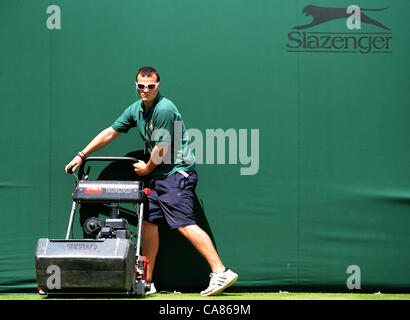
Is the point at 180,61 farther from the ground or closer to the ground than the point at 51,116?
farther from the ground

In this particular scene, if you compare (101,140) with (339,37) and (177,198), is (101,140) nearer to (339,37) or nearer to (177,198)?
(177,198)

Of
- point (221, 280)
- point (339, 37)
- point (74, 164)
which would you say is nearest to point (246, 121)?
point (339, 37)

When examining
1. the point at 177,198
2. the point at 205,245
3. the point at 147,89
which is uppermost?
the point at 147,89

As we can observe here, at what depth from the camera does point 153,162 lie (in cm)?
473

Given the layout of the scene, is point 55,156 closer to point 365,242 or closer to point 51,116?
point 51,116

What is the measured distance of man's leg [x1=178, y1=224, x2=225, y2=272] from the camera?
15.5ft

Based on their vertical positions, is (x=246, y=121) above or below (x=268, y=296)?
above

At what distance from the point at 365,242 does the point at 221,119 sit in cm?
164

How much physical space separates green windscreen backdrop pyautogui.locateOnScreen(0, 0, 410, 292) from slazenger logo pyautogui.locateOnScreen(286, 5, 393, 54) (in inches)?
0.4

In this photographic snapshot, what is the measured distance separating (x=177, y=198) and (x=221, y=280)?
2.40 feet

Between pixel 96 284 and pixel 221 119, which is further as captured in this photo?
pixel 221 119

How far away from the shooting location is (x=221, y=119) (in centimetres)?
524

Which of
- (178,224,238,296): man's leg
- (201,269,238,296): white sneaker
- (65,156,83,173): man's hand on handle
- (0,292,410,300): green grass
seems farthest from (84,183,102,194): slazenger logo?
(201,269,238,296): white sneaker
